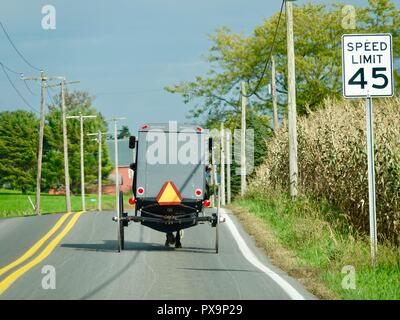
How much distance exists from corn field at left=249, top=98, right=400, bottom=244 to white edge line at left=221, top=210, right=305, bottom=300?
8.01 ft

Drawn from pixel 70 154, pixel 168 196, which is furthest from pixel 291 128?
pixel 70 154

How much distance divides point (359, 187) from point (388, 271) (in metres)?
6.38

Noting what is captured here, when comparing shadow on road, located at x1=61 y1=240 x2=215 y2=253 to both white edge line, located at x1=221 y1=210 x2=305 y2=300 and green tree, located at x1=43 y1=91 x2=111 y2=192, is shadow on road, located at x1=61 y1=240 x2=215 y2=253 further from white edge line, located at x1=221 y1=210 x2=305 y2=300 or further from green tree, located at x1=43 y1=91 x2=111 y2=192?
green tree, located at x1=43 y1=91 x2=111 y2=192

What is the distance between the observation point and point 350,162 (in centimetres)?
1997

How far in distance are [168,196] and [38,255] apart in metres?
2.87

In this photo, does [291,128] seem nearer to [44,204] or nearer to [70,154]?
[44,204]

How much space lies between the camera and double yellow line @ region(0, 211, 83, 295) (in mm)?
13549

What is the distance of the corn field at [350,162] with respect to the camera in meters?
17.3

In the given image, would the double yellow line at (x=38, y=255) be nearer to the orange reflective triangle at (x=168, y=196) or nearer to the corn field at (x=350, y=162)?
the orange reflective triangle at (x=168, y=196)

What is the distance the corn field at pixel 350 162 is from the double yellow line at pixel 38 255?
6502 millimetres

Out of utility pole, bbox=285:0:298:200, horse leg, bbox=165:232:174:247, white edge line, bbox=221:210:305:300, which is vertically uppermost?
utility pole, bbox=285:0:298:200

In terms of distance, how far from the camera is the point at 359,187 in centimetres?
1933

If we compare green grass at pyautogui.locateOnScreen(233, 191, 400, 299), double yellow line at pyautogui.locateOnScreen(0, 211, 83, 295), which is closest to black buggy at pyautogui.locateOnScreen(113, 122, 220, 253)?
double yellow line at pyautogui.locateOnScreen(0, 211, 83, 295)
